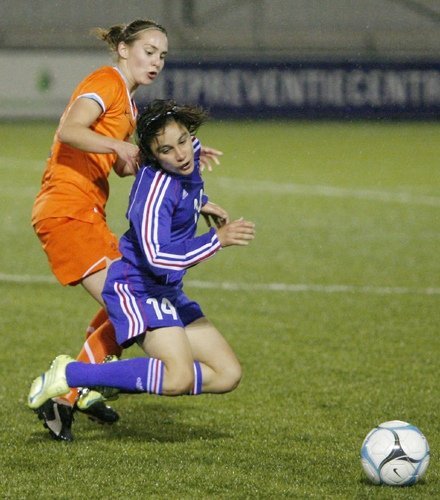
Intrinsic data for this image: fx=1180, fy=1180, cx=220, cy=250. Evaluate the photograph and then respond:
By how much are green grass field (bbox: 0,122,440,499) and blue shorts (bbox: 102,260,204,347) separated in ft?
1.74

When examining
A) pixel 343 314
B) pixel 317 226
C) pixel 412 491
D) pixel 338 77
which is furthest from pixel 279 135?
pixel 412 491

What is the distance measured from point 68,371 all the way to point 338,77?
19.7 m

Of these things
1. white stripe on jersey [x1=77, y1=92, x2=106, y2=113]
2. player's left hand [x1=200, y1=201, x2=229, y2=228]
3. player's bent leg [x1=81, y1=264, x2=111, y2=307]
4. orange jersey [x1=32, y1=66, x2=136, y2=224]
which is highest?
white stripe on jersey [x1=77, y1=92, x2=106, y2=113]

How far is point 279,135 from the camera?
75.7 ft

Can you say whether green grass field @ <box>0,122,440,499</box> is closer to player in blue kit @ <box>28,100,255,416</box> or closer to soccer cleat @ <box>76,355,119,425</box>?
soccer cleat @ <box>76,355,119,425</box>

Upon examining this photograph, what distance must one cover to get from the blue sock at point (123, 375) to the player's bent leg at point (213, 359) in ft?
0.82

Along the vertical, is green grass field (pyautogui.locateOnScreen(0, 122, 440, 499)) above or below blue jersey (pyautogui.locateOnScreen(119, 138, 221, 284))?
below

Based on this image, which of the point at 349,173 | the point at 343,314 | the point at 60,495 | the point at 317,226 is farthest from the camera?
the point at 349,173

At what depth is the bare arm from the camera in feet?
16.6

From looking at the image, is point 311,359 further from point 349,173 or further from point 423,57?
point 423,57

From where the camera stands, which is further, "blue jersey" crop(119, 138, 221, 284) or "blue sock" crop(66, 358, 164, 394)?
"blue sock" crop(66, 358, 164, 394)

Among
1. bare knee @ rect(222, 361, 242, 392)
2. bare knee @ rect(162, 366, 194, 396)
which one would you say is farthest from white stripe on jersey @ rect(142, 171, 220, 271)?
bare knee @ rect(222, 361, 242, 392)

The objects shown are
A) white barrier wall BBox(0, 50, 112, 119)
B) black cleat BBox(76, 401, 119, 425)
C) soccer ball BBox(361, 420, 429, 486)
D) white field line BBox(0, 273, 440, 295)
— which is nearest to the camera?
soccer ball BBox(361, 420, 429, 486)

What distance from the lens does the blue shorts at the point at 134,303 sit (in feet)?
16.5
